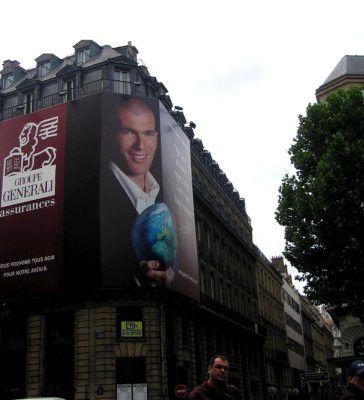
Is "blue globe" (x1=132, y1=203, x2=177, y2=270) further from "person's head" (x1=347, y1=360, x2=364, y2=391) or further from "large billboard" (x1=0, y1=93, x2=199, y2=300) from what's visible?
"person's head" (x1=347, y1=360, x2=364, y2=391)

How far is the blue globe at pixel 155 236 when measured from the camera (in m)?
28.5

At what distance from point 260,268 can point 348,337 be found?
32455 millimetres

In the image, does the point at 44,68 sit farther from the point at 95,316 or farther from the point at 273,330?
the point at 273,330

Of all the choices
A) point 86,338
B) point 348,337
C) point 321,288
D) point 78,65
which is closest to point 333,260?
point 321,288

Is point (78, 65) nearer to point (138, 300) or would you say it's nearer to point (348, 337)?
point (138, 300)

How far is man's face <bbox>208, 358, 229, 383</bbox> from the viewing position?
5.45m

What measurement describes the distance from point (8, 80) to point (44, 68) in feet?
12.7

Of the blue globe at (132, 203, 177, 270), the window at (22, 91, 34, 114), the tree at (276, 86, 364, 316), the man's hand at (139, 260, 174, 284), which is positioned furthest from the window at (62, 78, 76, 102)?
the tree at (276, 86, 364, 316)

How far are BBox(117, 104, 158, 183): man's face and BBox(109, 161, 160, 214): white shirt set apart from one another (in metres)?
0.33

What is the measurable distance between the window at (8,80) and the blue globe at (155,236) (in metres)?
17.2

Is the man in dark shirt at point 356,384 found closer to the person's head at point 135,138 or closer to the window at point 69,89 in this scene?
the person's head at point 135,138

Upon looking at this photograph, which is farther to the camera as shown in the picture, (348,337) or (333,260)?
(348,337)

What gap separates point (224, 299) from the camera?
43812 mm

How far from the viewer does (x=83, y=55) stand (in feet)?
117
